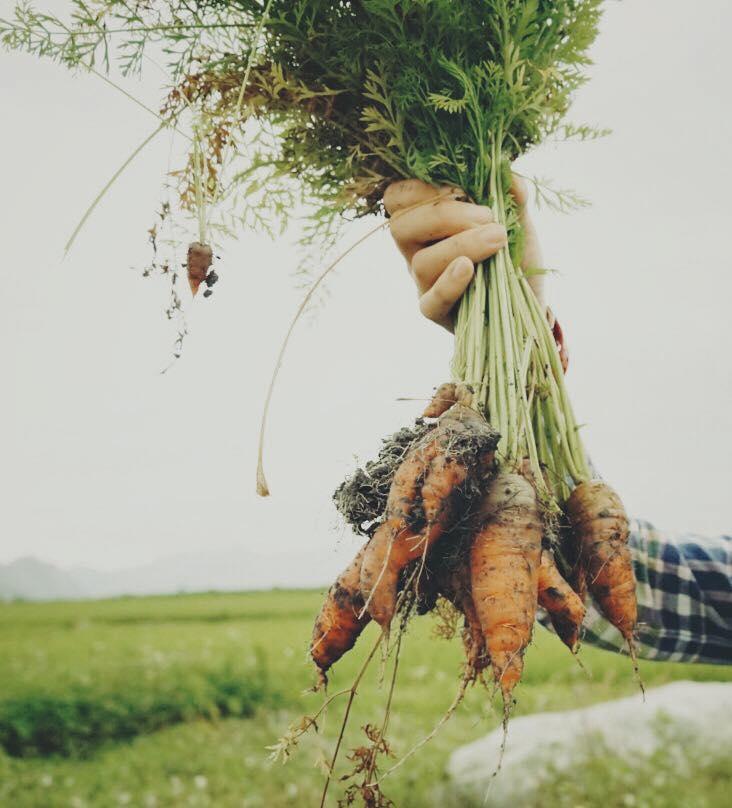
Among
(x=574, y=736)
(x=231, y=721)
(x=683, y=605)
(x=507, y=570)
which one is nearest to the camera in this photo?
(x=507, y=570)

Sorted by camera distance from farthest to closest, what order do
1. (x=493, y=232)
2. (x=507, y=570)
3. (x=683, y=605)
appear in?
(x=683, y=605) < (x=493, y=232) < (x=507, y=570)

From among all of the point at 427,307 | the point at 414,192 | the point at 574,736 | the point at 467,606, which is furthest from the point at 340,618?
the point at 574,736

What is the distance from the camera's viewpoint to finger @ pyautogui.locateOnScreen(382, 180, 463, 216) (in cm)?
162

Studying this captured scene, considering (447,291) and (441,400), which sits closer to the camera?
(441,400)

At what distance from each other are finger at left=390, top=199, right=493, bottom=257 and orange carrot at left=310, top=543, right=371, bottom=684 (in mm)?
756

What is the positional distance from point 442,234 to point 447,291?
0.14 meters

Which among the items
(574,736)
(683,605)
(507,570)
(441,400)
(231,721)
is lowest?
(231,721)

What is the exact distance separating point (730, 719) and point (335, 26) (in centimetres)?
479

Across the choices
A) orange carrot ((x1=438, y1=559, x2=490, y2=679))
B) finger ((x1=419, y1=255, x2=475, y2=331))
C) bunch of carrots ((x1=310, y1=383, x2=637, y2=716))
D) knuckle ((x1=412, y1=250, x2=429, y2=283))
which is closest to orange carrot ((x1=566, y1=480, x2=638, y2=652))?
bunch of carrots ((x1=310, y1=383, x2=637, y2=716))

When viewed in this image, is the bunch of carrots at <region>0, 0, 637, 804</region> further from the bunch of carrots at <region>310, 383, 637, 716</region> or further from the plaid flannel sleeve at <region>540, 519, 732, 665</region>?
the plaid flannel sleeve at <region>540, 519, 732, 665</region>

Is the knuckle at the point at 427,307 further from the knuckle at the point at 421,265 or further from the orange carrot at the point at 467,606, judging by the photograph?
the orange carrot at the point at 467,606

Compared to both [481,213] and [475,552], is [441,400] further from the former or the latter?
[481,213]

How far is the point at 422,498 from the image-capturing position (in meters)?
1.34

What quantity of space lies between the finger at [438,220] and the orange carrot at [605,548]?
2.15ft
